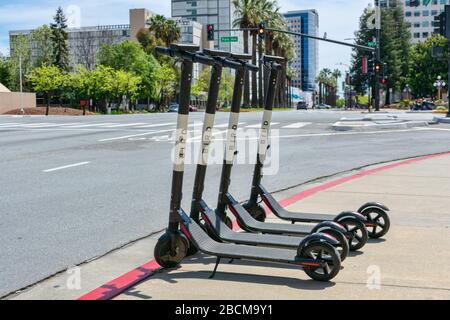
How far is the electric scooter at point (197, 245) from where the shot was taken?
4660 millimetres

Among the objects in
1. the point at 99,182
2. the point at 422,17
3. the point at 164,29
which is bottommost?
the point at 99,182

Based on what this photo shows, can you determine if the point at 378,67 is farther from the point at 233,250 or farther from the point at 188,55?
the point at 233,250

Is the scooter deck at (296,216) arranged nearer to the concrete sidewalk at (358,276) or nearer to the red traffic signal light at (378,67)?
the concrete sidewalk at (358,276)

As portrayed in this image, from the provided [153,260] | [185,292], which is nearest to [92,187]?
[153,260]

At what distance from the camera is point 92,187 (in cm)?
1008

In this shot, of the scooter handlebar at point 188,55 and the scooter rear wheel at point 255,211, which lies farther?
the scooter rear wheel at point 255,211

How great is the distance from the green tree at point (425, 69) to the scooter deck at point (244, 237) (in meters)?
108

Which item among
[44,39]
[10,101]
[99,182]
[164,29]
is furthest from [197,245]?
[44,39]

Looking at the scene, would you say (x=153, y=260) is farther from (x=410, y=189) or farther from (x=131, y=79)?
(x=131, y=79)

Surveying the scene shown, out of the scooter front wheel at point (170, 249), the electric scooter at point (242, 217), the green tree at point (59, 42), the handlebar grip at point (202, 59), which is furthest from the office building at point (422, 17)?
the scooter front wheel at point (170, 249)

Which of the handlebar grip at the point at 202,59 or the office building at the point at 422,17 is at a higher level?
the office building at the point at 422,17

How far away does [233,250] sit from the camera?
16.2 ft

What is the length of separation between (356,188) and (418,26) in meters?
198

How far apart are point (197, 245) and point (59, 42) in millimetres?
112467
